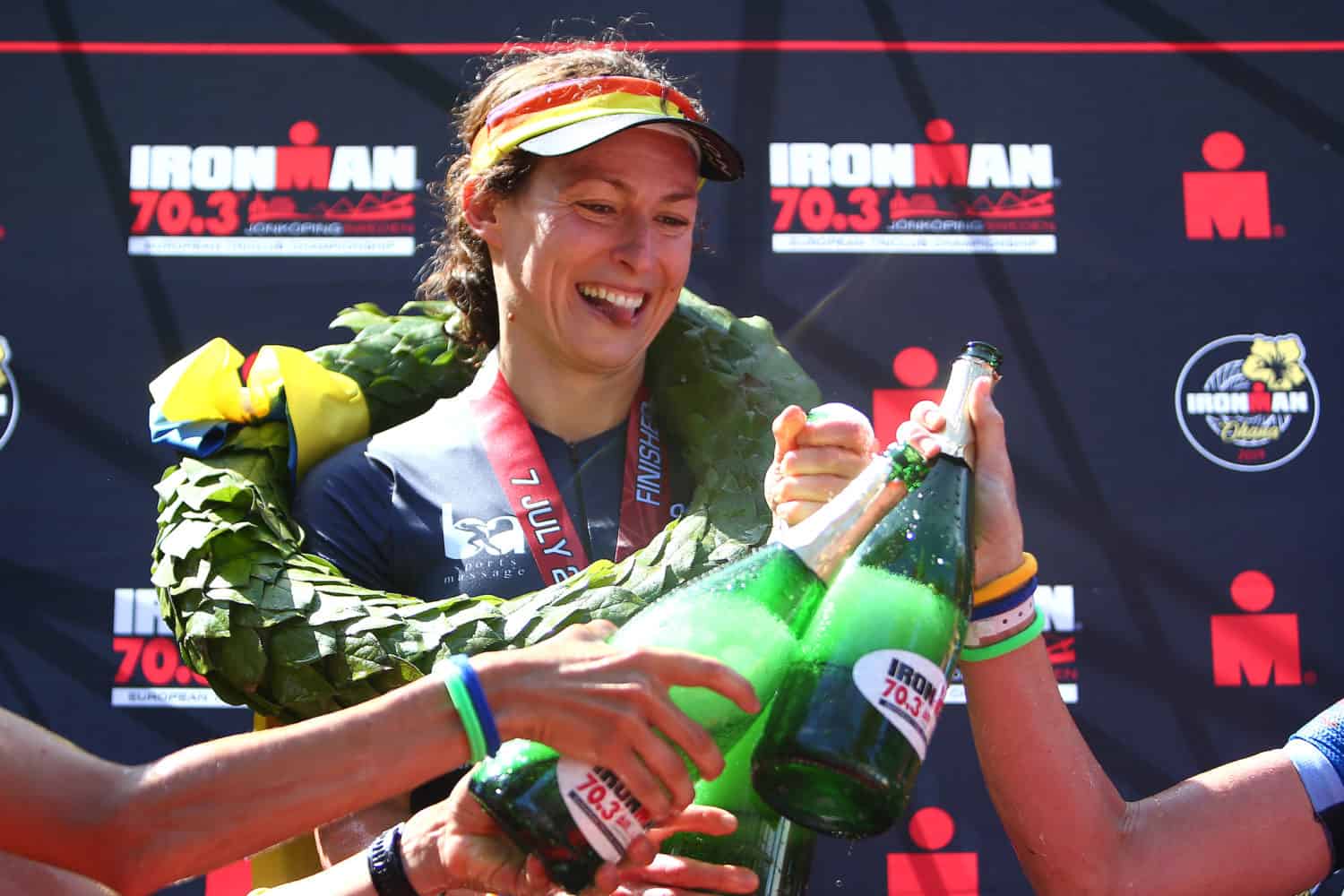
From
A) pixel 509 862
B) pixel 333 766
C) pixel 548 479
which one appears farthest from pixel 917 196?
pixel 333 766

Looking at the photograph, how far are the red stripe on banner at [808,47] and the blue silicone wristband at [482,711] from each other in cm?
199

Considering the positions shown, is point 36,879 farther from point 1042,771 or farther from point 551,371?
point 551,371

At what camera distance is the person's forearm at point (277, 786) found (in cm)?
93

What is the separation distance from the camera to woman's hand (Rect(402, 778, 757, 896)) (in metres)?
0.98

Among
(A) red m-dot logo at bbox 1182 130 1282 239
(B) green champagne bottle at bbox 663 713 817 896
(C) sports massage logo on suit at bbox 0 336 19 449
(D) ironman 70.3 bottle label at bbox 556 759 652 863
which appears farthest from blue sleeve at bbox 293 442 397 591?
(A) red m-dot logo at bbox 1182 130 1282 239

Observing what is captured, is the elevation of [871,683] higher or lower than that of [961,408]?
lower

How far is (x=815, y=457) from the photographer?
129 cm

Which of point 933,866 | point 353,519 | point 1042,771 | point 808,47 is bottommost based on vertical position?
point 933,866

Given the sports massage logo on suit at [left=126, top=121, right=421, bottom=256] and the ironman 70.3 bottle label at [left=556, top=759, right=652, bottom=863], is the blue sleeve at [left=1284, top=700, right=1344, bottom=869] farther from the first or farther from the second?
the sports massage logo on suit at [left=126, top=121, right=421, bottom=256]

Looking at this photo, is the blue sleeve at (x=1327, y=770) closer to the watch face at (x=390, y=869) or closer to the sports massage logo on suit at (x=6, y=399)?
the watch face at (x=390, y=869)

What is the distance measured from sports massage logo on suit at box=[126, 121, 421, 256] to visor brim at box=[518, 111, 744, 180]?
0.98 meters

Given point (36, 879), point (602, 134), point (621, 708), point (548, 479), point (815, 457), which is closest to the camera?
point (621, 708)

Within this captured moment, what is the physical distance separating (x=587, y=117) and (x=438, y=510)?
0.57 metres

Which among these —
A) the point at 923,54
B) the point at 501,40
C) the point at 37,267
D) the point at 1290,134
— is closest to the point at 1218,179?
the point at 1290,134
